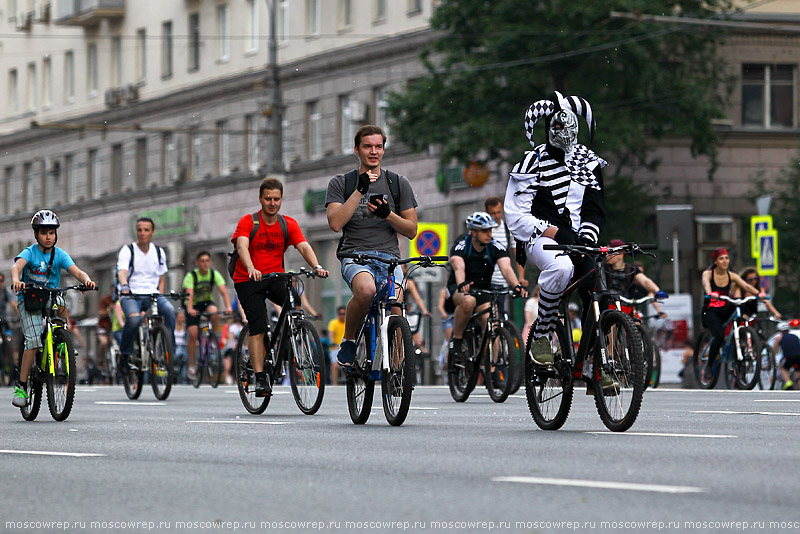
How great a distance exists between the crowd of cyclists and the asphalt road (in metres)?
0.91

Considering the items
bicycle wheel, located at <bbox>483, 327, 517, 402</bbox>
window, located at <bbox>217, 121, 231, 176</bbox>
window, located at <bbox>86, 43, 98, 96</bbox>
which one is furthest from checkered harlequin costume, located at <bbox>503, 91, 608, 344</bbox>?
window, located at <bbox>86, 43, 98, 96</bbox>

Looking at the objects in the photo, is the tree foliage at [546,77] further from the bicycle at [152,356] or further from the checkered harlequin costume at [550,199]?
the checkered harlequin costume at [550,199]

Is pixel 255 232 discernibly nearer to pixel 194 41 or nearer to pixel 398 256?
pixel 398 256

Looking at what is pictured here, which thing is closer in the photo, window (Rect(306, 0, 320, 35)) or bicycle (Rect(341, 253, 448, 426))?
bicycle (Rect(341, 253, 448, 426))

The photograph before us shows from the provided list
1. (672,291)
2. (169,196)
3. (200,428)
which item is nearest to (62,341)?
(200,428)

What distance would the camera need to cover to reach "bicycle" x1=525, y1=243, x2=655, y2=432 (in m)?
10.6

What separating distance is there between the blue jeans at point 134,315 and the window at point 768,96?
2463 cm

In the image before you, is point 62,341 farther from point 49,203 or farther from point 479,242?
point 49,203

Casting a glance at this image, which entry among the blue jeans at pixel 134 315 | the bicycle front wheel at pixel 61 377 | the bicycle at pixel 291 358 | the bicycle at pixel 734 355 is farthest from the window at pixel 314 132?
the bicycle front wheel at pixel 61 377

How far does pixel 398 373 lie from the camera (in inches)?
475

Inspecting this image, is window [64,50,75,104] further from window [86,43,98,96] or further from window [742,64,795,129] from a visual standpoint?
window [742,64,795,129]

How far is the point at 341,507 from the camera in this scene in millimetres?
7410

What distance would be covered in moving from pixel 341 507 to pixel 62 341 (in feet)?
24.4

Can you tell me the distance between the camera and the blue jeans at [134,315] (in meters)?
19.8
